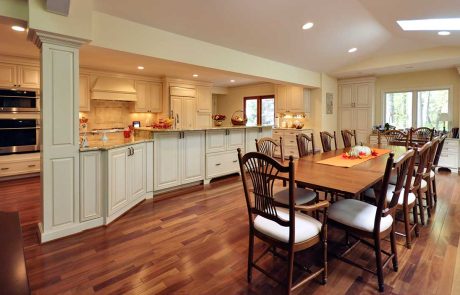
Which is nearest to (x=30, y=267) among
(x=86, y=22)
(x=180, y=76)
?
(x=86, y=22)

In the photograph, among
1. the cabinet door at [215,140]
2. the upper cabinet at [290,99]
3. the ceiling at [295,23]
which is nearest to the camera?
the ceiling at [295,23]

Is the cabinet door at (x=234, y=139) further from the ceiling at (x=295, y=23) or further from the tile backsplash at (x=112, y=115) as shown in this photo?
the tile backsplash at (x=112, y=115)

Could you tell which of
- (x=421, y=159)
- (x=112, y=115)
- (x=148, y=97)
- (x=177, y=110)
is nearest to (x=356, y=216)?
(x=421, y=159)

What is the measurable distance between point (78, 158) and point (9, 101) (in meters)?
3.47

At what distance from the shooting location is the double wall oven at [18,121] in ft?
16.2

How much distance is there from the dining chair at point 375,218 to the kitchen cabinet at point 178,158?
269 centimetres

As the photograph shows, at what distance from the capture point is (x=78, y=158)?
2781 mm

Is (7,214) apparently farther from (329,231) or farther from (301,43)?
(301,43)

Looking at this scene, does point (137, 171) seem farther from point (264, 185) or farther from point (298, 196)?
point (264, 185)

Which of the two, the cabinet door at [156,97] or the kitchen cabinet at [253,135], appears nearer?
the kitchen cabinet at [253,135]

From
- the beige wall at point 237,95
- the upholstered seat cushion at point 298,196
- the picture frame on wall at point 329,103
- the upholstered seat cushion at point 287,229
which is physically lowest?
the upholstered seat cushion at point 287,229

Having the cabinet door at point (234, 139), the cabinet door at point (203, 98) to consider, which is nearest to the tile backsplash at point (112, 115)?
the cabinet door at point (203, 98)

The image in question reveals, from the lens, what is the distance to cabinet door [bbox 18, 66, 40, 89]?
511 centimetres

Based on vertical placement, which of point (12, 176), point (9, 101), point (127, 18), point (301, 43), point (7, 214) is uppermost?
point (301, 43)
